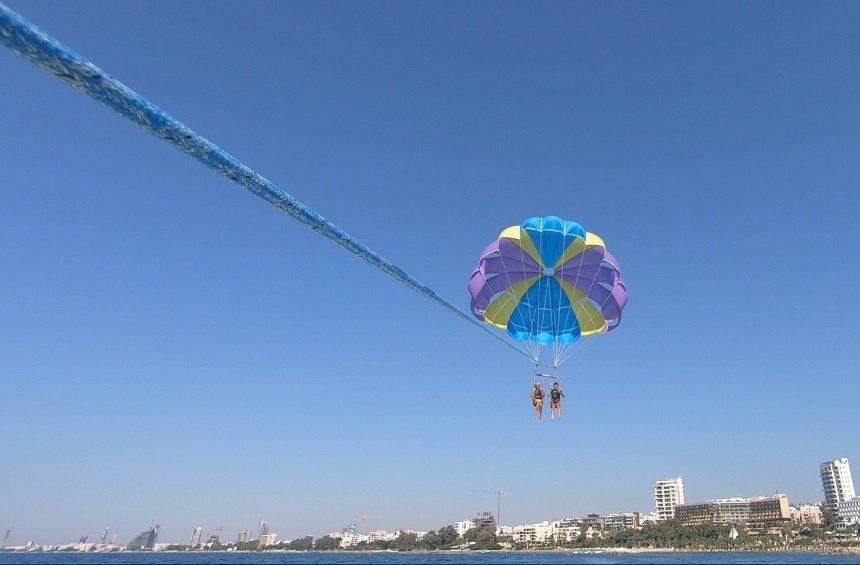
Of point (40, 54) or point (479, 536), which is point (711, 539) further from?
point (40, 54)

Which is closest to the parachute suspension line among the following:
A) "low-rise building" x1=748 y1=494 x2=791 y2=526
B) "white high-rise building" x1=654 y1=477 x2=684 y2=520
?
"low-rise building" x1=748 y1=494 x2=791 y2=526

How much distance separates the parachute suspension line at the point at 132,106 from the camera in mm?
3879

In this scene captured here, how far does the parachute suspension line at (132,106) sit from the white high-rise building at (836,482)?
769ft

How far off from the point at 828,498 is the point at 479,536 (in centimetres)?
12260

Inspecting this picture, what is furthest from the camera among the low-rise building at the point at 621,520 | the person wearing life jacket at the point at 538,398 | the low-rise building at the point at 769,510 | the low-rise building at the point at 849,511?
the low-rise building at the point at 621,520

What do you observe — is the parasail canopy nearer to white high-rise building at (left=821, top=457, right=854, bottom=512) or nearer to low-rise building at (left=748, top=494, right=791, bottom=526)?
low-rise building at (left=748, top=494, right=791, bottom=526)

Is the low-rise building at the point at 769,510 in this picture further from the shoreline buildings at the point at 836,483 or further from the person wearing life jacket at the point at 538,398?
the person wearing life jacket at the point at 538,398

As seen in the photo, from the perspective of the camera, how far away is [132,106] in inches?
185

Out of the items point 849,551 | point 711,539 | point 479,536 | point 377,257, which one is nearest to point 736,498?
point 711,539

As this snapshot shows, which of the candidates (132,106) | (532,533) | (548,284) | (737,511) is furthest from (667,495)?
(132,106)

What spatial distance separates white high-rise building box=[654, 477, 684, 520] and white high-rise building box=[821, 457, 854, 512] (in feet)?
156

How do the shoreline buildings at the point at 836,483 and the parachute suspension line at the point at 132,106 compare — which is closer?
the parachute suspension line at the point at 132,106

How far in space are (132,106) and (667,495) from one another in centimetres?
21756

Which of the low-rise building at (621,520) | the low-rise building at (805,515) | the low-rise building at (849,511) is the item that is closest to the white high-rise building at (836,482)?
the low-rise building at (849,511)
